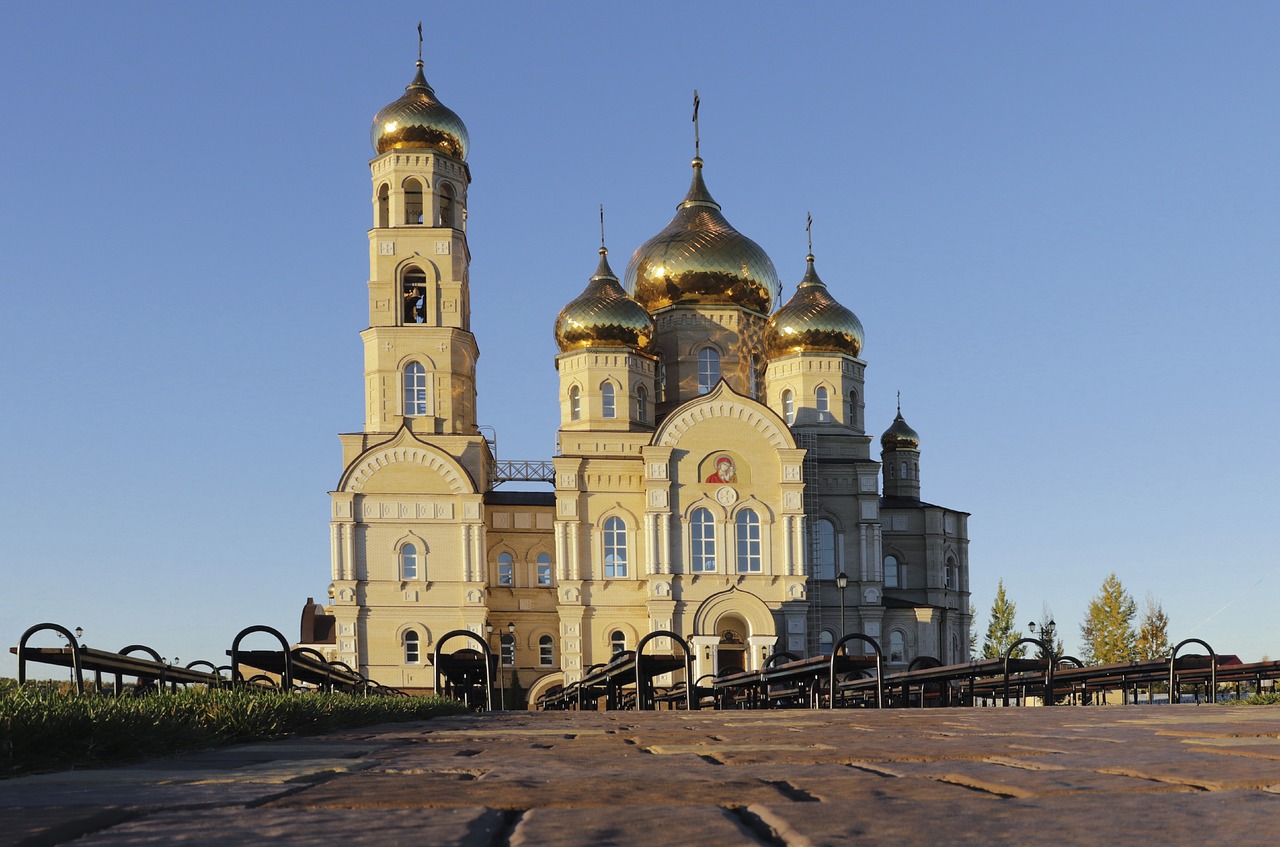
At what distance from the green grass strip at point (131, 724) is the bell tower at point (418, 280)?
39063 millimetres

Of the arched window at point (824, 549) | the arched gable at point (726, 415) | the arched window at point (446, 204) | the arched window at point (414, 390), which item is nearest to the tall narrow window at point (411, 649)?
the arched window at point (414, 390)

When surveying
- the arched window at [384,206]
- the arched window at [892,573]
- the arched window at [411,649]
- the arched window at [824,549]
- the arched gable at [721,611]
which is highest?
the arched window at [384,206]

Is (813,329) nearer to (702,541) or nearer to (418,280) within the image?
(702,541)

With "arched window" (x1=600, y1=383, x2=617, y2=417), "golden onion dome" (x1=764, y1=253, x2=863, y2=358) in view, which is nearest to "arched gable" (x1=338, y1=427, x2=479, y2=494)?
"arched window" (x1=600, y1=383, x2=617, y2=417)

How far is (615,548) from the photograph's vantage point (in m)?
46.3

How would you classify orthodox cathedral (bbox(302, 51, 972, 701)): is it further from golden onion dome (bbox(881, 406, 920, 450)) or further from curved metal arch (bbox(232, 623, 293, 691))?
curved metal arch (bbox(232, 623, 293, 691))

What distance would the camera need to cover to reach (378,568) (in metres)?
45.5

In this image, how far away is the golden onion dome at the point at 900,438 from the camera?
5966 cm

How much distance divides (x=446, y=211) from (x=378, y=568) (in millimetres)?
12361

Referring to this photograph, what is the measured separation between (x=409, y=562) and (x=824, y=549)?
45.3ft

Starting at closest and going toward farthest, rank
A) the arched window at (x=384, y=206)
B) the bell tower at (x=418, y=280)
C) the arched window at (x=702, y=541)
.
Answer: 1. the arched window at (x=702, y=541)
2. the bell tower at (x=418, y=280)
3. the arched window at (x=384, y=206)

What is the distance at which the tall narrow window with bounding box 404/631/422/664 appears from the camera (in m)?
45.3

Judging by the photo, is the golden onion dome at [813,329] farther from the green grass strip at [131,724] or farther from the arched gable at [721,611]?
the green grass strip at [131,724]

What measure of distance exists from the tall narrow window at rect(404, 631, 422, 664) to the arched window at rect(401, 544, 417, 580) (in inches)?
68.7
